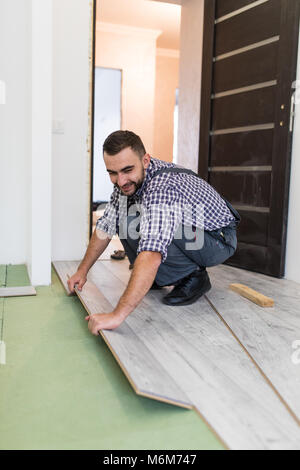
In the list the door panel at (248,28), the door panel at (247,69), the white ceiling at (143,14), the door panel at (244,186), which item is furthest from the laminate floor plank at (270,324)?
the white ceiling at (143,14)

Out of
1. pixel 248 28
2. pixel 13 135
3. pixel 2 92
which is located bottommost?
pixel 13 135

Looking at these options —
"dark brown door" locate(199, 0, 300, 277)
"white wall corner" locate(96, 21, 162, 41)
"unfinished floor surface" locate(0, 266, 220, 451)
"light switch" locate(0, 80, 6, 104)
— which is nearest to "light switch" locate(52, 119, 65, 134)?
"light switch" locate(0, 80, 6, 104)

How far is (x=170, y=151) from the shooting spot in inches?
320

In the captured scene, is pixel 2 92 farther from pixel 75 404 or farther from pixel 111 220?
pixel 75 404

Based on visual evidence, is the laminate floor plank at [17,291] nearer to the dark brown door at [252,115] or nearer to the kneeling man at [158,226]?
the kneeling man at [158,226]

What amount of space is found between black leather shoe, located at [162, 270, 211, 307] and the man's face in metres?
0.63

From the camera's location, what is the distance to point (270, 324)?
6.39 ft

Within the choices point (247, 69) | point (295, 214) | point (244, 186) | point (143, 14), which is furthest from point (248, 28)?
point (143, 14)

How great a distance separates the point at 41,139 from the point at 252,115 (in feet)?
4.94

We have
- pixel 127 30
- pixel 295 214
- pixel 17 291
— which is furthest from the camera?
pixel 127 30

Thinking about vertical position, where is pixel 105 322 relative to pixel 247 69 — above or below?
below

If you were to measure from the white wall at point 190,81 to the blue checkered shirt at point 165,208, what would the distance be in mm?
1849

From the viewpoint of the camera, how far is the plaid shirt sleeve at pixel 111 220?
217cm
